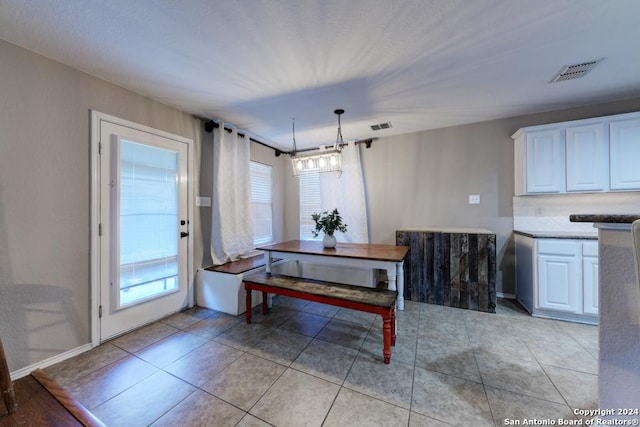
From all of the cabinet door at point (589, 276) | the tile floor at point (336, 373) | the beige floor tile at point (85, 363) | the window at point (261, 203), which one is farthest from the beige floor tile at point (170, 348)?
the cabinet door at point (589, 276)

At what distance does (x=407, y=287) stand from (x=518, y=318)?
3.97 ft

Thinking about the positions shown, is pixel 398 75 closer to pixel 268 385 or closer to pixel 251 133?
pixel 251 133

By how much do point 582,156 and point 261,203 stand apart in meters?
4.38

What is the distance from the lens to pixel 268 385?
5.48ft

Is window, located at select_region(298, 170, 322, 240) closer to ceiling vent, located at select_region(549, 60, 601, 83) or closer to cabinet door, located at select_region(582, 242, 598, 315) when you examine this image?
ceiling vent, located at select_region(549, 60, 601, 83)

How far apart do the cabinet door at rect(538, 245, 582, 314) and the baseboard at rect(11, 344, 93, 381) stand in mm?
4618

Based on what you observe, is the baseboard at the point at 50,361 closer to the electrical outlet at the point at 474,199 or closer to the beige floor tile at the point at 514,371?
the beige floor tile at the point at 514,371

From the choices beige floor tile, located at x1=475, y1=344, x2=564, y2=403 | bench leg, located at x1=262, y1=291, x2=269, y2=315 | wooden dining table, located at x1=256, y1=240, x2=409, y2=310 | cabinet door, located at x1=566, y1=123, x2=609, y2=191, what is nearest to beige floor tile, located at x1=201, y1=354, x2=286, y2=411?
bench leg, located at x1=262, y1=291, x2=269, y2=315

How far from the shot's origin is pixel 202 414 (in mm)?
1436

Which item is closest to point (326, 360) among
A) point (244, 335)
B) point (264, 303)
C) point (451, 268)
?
point (244, 335)

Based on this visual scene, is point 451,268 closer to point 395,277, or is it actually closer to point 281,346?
point 395,277

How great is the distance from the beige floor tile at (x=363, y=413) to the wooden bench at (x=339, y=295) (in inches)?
16.9

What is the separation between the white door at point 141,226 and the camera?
2.20 metres

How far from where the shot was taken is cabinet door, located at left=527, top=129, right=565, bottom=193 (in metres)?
2.70
